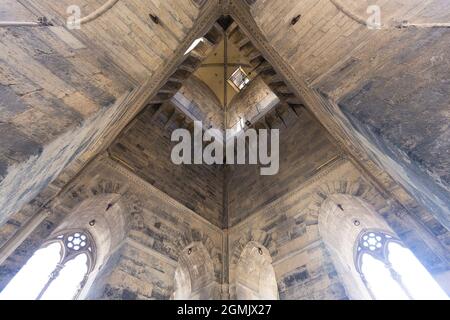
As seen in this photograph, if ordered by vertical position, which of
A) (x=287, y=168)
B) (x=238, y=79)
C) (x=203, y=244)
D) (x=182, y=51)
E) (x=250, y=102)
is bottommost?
(x=203, y=244)

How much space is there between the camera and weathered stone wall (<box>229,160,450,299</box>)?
13.1 feet

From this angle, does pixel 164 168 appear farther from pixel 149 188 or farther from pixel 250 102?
pixel 250 102

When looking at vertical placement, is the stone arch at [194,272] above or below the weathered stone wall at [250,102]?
below

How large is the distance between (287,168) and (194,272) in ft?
11.9

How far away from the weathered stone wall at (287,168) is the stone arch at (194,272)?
1289 millimetres

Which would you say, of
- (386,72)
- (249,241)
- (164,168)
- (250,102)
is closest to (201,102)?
(250,102)

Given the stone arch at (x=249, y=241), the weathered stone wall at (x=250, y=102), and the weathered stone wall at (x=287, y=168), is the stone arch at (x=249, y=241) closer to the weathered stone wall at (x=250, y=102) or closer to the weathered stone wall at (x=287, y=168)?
the weathered stone wall at (x=287, y=168)

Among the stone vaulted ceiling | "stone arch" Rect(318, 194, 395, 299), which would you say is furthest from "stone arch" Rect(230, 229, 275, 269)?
the stone vaulted ceiling

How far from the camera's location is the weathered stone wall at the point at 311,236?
3998mm

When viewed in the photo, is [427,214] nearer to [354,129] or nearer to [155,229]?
[354,129]

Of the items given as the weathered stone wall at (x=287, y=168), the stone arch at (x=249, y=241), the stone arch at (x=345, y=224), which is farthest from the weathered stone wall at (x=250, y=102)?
the stone arch at (x=345, y=224)

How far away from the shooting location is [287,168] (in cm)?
686

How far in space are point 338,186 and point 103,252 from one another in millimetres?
5244

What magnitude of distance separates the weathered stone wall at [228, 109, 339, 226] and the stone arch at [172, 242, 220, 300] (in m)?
1.29
